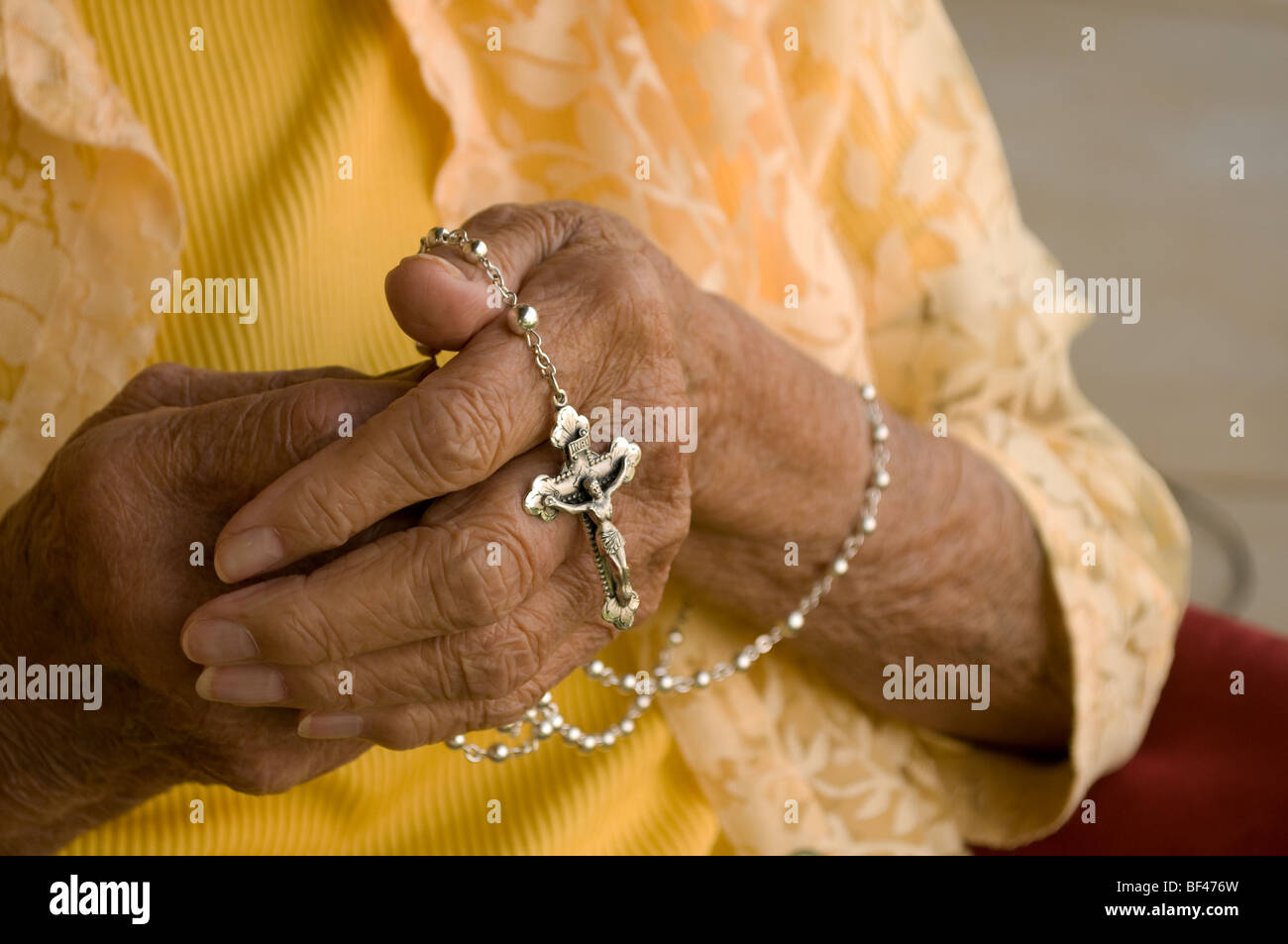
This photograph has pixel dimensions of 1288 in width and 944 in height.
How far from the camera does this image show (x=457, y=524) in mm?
494

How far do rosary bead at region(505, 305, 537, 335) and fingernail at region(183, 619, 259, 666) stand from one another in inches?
7.5

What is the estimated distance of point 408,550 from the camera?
489mm

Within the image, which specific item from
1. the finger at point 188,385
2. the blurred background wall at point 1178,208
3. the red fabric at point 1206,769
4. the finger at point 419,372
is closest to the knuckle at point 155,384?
the finger at point 188,385

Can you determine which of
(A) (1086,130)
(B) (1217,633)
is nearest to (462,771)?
(B) (1217,633)

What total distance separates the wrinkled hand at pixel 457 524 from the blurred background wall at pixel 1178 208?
1617 millimetres

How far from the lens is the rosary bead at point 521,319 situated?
1.64 ft

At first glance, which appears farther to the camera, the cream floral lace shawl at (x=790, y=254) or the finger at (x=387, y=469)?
the cream floral lace shawl at (x=790, y=254)

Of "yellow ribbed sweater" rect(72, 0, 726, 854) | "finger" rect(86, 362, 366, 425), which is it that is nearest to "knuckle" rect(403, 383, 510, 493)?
"finger" rect(86, 362, 366, 425)

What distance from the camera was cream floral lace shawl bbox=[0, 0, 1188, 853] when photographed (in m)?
0.63

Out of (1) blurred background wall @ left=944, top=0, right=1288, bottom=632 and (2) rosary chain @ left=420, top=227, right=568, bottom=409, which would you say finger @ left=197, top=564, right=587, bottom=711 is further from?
(1) blurred background wall @ left=944, top=0, right=1288, bottom=632

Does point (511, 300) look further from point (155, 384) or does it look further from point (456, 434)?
point (155, 384)

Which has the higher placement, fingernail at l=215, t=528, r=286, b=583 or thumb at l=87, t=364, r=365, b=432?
thumb at l=87, t=364, r=365, b=432

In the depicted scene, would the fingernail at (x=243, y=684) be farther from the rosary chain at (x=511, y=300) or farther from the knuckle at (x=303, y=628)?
the rosary chain at (x=511, y=300)

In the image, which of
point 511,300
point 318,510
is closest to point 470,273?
point 511,300
